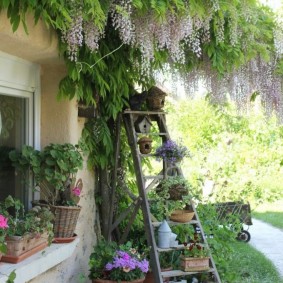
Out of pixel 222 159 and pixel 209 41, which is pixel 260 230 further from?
pixel 209 41

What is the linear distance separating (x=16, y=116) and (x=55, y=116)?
0.27 meters

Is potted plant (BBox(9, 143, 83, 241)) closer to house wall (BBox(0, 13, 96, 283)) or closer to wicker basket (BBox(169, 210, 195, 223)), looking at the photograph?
house wall (BBox(0, 13, 96, 283))

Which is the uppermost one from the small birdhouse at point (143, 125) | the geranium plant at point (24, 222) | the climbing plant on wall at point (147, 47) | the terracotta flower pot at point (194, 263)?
the climbing plant on wall at point (147, 47)

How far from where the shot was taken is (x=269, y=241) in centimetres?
705

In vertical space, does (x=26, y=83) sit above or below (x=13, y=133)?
above

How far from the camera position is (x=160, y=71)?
3.86m

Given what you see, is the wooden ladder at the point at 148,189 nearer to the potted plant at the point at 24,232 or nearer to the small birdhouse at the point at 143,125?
the small birdhouse at the point at 143,125

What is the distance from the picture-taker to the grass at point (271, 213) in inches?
338

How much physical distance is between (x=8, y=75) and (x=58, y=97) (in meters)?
0.33

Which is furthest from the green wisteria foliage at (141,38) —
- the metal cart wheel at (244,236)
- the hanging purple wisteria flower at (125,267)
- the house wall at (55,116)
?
the metal cart wheel at (244,236)

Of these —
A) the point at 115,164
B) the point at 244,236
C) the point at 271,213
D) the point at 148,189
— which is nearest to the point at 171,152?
the point at 148,189

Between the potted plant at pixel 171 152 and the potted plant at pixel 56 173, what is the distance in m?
0.96

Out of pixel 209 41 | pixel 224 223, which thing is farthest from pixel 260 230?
pixel 209 41

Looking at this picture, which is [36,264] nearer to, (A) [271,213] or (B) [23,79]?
(B) [23,79]
